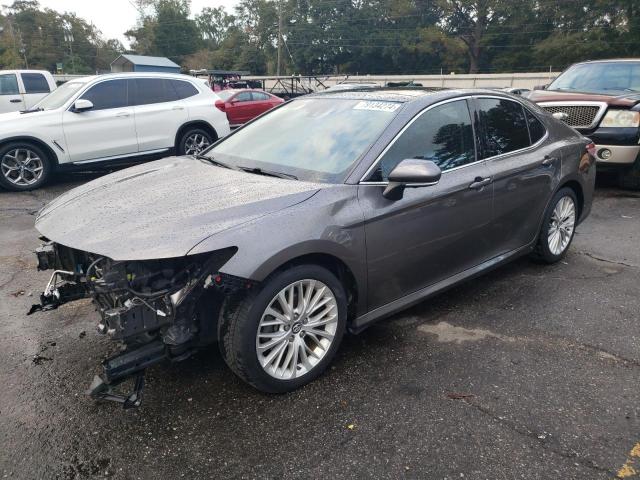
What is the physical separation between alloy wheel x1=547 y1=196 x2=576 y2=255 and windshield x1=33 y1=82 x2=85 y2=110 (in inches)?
286

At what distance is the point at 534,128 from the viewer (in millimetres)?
4176

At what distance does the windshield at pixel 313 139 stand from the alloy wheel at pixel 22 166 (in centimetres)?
511

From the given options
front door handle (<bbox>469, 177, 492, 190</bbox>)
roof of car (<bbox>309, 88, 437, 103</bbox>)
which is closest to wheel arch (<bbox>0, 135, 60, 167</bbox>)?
roof of car (<bbox>309, 88, 437, 103</bbox>)

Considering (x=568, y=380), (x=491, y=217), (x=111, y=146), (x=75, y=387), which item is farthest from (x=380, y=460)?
(x=111, y=146)

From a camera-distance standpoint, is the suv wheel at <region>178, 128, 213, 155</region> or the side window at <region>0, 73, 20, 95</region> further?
the side window at <region>0, 73, 20, 95</region>

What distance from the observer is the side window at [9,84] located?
11945 mm

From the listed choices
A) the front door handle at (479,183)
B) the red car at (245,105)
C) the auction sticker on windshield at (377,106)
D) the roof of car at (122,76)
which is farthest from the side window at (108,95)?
the front door handle at (479,183)

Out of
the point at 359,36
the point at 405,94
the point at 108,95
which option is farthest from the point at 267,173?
the point at 359,36

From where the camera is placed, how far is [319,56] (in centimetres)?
7181

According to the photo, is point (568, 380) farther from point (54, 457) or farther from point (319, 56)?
point (319, 56)

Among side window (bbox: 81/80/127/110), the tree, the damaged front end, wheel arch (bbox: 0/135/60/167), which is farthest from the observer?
the tree

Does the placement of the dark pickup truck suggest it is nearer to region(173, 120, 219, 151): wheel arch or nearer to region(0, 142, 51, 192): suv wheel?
region(173, 120, 219, 151): wheel arch

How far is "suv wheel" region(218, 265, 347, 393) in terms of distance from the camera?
8.09ft

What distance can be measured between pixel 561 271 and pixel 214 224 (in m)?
3.48
